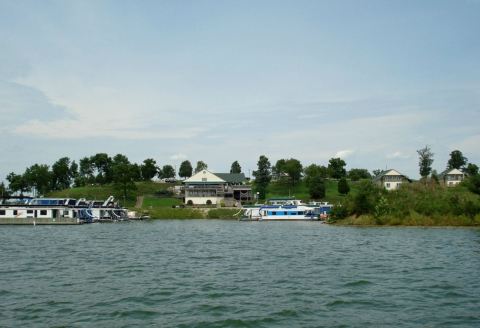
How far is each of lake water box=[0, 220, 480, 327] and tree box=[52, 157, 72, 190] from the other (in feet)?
380

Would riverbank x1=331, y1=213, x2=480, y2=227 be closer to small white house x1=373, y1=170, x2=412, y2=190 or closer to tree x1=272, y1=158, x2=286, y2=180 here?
small white house x1=373, y1=170, x2=412, y2=190

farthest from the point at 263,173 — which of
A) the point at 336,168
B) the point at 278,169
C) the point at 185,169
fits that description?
the point at 185,169

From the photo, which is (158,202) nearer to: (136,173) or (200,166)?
(136,173)

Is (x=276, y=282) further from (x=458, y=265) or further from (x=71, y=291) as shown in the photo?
(x=458, y=265)

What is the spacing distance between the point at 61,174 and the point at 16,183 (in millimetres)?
14286

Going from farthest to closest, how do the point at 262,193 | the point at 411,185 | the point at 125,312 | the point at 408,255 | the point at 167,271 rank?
the point at 262,193 < the point at 411,185 < the point at 408,255 < the point at 167,271 < the point at 125,312

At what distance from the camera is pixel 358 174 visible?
556ft

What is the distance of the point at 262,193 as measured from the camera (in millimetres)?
138625

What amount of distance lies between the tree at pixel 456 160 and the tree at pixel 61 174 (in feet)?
422

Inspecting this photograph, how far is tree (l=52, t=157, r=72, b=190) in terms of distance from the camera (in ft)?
502

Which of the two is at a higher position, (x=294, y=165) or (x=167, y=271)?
(x=294, y=165)

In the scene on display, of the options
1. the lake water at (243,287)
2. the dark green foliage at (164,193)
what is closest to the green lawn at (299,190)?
the dark green foliage at (164,193)

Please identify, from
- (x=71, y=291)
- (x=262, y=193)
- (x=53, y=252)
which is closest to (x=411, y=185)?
(x=262, y=193)

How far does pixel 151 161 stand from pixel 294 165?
2051 inches
